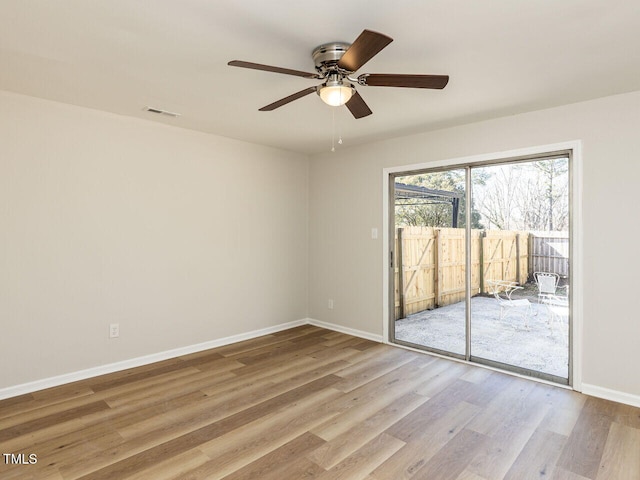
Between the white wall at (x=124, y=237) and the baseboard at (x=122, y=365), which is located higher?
the white wall at (x=124, y=237)

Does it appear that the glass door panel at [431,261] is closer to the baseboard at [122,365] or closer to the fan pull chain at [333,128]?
the fan pull chain at [333,128]

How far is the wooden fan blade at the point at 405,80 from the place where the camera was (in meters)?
2.00

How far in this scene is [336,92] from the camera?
2195 mm

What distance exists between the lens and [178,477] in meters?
1.98

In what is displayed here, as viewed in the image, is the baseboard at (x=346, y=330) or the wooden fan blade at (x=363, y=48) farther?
the baseboard at (x=346, y=330)

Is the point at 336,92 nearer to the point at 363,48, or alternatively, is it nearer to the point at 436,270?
the point at 363,48

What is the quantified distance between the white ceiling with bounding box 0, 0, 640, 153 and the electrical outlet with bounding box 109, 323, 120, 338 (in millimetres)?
1998

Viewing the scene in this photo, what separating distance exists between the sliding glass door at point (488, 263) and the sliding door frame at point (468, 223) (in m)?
0.03

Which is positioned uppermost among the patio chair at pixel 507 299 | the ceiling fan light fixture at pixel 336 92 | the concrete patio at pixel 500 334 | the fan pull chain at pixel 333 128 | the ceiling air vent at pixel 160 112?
the ceiling air vent at pixel 160 112

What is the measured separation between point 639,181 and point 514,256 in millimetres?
1103

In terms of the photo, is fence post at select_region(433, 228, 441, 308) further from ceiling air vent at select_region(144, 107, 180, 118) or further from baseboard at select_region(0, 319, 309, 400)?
ceiling air vent at select_region(144, 107, 180, 118)

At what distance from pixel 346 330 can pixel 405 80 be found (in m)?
3.46

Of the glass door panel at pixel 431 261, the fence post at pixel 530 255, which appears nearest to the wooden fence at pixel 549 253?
the fence post at pixel 530 255

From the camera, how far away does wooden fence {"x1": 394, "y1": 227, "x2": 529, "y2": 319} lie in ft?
11.7
